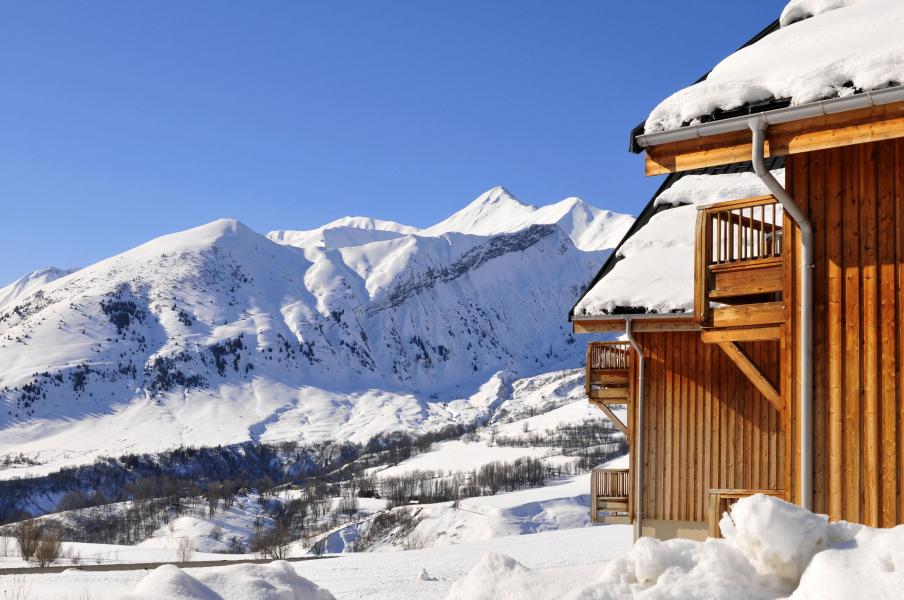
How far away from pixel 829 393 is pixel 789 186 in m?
1.81

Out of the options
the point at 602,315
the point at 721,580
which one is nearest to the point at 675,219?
the point at 602,315

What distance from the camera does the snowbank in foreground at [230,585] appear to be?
798 cm

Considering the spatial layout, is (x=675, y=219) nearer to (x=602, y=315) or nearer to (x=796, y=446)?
(x=602, y=315)

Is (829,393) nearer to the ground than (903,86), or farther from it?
nearer to the ground

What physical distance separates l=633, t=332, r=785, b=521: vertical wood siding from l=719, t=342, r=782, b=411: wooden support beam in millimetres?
3942

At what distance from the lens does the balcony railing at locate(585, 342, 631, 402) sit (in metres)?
17.2

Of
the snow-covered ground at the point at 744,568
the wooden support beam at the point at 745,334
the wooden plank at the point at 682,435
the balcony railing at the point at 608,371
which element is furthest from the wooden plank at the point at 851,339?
the balcony railing at the point at 608,371

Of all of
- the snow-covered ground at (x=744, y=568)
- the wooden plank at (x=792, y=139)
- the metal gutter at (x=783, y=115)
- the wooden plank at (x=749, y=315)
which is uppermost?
the metal gutter at (x=783, y=115)

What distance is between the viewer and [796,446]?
26.0 ft

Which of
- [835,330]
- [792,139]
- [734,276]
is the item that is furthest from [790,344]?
[792,139]

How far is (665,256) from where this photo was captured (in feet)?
50.4

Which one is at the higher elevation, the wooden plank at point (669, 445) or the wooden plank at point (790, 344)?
the wooden plank at point (790, 344)

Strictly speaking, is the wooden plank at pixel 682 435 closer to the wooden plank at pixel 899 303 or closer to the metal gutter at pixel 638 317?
the metal gutter at pixel 638 317

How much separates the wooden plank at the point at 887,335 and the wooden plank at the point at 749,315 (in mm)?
1207
